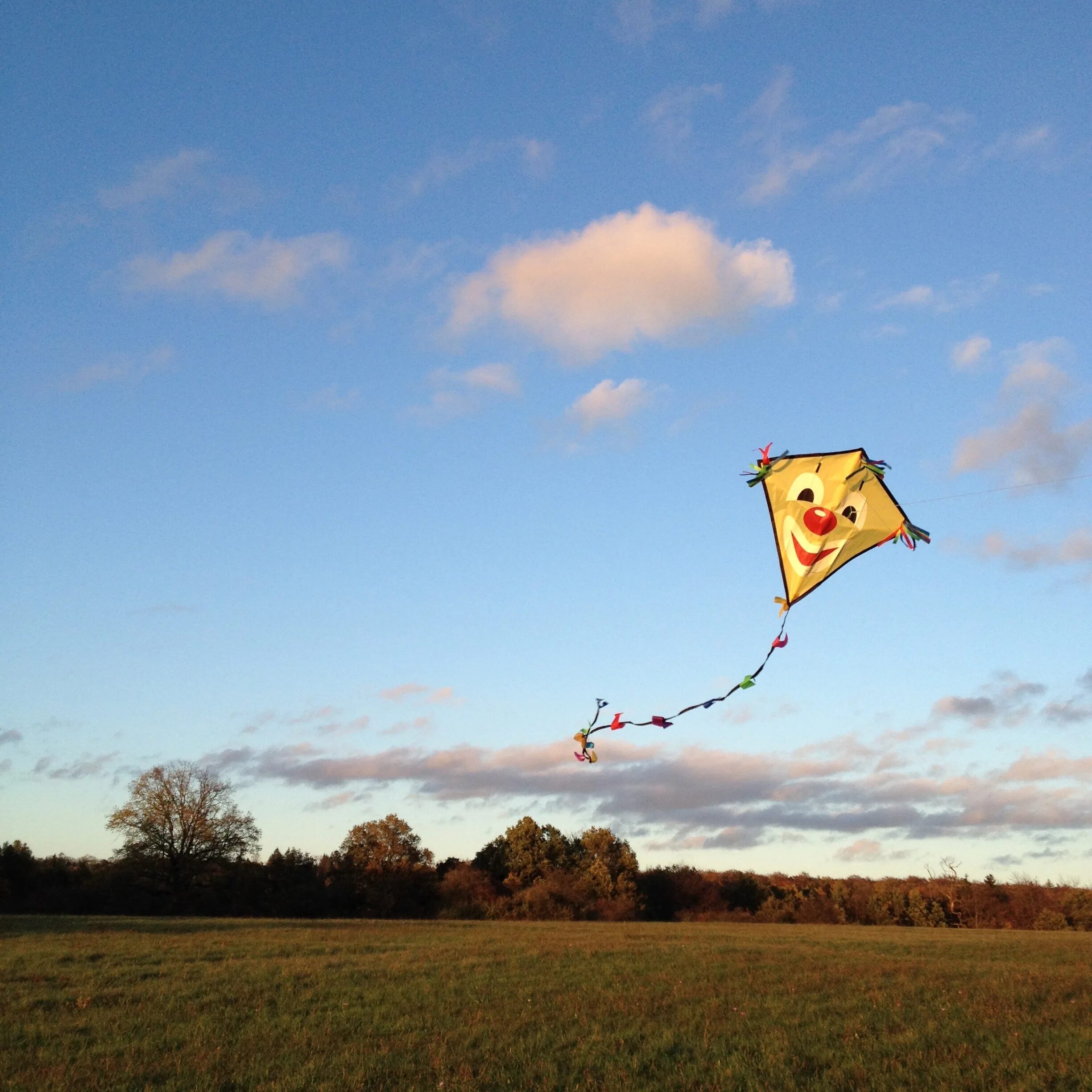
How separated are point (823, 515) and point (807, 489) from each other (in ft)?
1.19

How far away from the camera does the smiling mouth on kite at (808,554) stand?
1054 centimetres

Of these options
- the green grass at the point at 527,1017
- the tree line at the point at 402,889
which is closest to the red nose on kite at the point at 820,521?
the green grass at the point at 527,1017

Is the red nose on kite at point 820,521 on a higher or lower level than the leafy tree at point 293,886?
higher

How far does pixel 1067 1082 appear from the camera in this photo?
11500mm

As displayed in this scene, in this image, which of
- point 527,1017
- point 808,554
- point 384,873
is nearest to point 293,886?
point 384,873

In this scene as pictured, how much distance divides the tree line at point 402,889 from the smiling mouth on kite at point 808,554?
5277cm

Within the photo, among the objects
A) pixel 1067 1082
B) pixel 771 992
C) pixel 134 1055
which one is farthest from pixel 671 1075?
pixel 771 992

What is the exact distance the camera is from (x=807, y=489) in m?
10.7

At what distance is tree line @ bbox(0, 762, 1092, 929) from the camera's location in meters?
60.8

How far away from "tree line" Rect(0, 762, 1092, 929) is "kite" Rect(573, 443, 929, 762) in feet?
173

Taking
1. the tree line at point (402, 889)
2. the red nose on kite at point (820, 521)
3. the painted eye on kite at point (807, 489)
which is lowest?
the tree line at point (402, 889)

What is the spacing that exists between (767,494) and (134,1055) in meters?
11.2

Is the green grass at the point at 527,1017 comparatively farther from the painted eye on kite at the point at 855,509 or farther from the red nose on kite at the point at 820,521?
the painted eye on kite at the point at 855,509

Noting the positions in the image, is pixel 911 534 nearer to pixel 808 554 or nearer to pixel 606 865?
pixel 808 554
